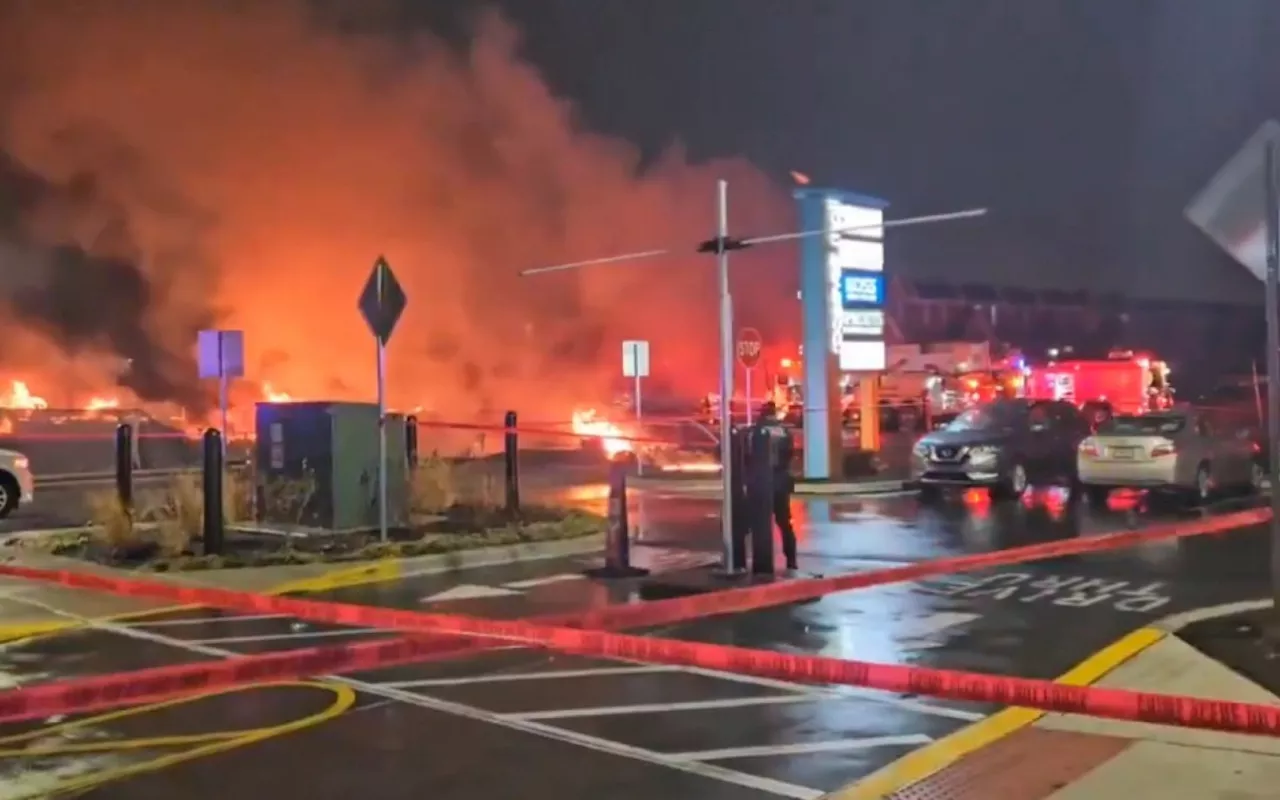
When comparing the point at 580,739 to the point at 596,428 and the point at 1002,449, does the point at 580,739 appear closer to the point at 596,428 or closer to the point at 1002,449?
the point at 1002,449

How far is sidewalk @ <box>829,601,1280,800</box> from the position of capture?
461 centimetres

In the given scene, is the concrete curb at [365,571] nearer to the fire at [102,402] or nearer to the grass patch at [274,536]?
the grass patch at [274,536]

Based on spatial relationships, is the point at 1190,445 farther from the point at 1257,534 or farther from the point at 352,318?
the point at 352,318

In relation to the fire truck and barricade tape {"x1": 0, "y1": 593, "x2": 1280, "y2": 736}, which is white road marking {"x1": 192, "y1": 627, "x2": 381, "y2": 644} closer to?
barricade tape {"x1": 0, "y1": 593, "x2": 1280, "y2": 736}

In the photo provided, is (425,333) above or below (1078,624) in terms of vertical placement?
above

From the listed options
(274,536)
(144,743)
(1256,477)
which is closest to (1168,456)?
(1256,477)

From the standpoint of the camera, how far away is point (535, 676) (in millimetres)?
6684

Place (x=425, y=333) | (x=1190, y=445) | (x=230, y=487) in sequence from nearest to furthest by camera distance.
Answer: (x=230, y=487), (x=1190, y=445), (x=425, y=333)

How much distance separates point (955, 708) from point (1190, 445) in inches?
462

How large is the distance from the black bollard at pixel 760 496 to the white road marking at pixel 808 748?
4.05 meters

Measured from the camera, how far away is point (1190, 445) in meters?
16.3

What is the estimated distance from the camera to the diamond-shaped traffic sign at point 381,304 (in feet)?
36.8

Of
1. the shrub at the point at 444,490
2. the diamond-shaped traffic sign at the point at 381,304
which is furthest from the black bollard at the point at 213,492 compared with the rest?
the shrub at the point at 444,490

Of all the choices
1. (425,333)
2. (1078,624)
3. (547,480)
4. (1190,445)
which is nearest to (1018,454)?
(1190,445)
